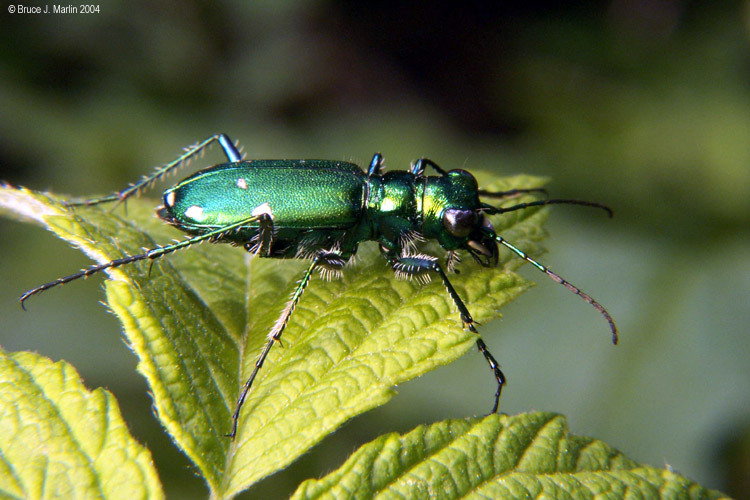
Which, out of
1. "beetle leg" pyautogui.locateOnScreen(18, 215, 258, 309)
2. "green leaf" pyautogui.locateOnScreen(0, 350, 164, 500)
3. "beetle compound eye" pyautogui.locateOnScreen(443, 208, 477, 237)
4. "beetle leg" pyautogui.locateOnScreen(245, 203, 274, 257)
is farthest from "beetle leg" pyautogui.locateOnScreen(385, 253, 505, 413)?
"green leaf" pyautogui.locateOnScreen(0, 350, 164, 500)

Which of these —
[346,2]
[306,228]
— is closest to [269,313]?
[306,228]

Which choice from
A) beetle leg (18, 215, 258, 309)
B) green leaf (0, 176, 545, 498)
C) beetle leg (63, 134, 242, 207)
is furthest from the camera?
beetle leg (63, 134, 242, 207)

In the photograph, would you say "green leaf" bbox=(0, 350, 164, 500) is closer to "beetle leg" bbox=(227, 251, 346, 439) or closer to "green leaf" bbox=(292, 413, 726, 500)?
"beetle leg" bbox=(227, 251, 346, 439)

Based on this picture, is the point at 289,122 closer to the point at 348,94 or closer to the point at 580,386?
the point at 348,94

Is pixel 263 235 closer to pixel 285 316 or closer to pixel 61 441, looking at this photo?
pixel 285 316

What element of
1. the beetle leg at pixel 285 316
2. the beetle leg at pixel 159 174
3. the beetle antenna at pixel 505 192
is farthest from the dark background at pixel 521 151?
the beetle leg at pixel 285 316

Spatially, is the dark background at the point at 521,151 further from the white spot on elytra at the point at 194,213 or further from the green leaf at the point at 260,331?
the white spot on elytra at the point at 194,213

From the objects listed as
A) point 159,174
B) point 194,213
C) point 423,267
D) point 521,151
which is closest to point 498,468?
point 423,267
